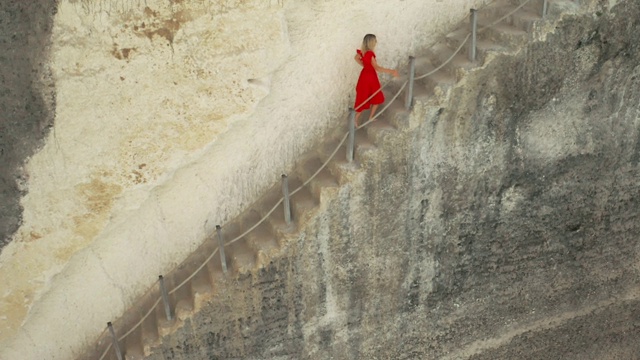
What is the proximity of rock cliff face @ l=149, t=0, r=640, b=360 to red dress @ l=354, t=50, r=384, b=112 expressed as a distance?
0.30 metres

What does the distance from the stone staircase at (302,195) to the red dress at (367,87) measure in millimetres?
152

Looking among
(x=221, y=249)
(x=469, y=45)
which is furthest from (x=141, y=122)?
(x=469, y=45)

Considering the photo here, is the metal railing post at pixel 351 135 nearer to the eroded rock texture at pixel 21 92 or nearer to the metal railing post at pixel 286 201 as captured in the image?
the metal railing post at pixel 286 201

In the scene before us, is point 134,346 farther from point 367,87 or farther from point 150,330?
point 367,87

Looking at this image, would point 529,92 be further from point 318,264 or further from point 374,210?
point 318,264

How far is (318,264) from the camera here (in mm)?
4965

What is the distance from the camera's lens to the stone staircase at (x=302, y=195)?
15.2 ft

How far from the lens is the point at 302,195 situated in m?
4.81

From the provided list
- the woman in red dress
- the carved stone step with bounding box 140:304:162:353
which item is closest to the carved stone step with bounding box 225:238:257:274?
the carved stone step with bounding box 140:304:162:353

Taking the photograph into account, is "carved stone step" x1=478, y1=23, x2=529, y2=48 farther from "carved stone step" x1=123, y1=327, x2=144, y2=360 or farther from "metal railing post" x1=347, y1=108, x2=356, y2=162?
"carved stone step" x1=123, y1=327, x2=144, y2=360

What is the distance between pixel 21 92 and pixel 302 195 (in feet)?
6.47

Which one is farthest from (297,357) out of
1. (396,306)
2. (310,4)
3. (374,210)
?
(310,4)

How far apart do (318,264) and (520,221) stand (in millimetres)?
1943

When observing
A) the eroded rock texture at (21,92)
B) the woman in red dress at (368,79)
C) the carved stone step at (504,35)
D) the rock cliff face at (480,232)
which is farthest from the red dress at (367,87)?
the eroded rock texture at (21,92)
